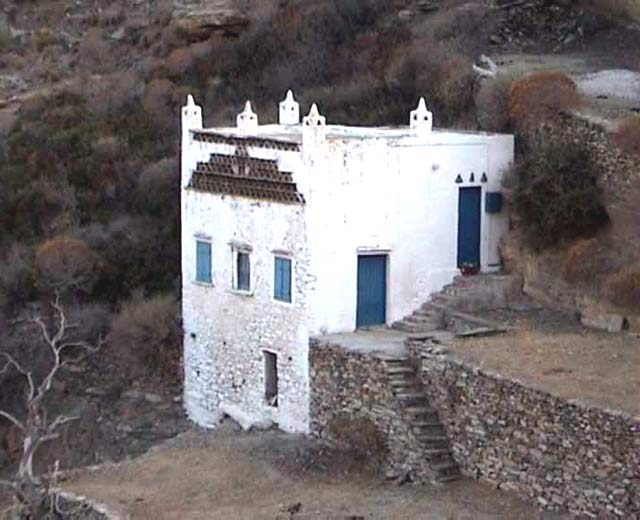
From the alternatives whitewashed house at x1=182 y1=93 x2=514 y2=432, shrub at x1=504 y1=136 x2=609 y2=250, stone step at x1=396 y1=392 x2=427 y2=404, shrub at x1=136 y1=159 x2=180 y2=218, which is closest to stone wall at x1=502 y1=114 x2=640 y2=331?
shrub at x1=504 y1=136 x2=609 y2=250

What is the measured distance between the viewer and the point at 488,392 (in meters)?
19.7

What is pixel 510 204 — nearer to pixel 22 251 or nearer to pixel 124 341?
pixel 124 341

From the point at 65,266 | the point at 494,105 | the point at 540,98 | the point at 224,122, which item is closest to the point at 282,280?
the point at 540,98

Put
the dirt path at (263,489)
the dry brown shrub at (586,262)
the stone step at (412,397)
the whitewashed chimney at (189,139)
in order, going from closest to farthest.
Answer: the dirt path at (263,489), the stone step at (412,397), the dry brown shrub at (586,262), the whitewashed chimney at (189,139)

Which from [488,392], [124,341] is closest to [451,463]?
[488,392]

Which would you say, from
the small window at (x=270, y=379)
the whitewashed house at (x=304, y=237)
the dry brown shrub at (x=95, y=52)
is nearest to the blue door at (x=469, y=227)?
the whitewashed house at (x=304, y=237)

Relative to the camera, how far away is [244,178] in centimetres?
2447

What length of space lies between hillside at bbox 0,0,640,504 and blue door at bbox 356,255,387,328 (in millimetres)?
2272

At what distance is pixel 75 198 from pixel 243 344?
33.3 feet

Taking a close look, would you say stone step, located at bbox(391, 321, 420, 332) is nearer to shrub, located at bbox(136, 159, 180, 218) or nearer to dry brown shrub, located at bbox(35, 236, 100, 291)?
dry brown shrub, located at bbox(35, 236, 100, 291)

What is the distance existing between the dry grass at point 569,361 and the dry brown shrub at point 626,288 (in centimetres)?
48

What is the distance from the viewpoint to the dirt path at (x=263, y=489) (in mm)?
19344

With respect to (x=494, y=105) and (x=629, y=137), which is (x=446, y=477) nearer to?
(x=629, y=137)

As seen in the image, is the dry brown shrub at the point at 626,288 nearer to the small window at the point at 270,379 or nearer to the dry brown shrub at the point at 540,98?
the dry brown shrub at the point at 540,98
